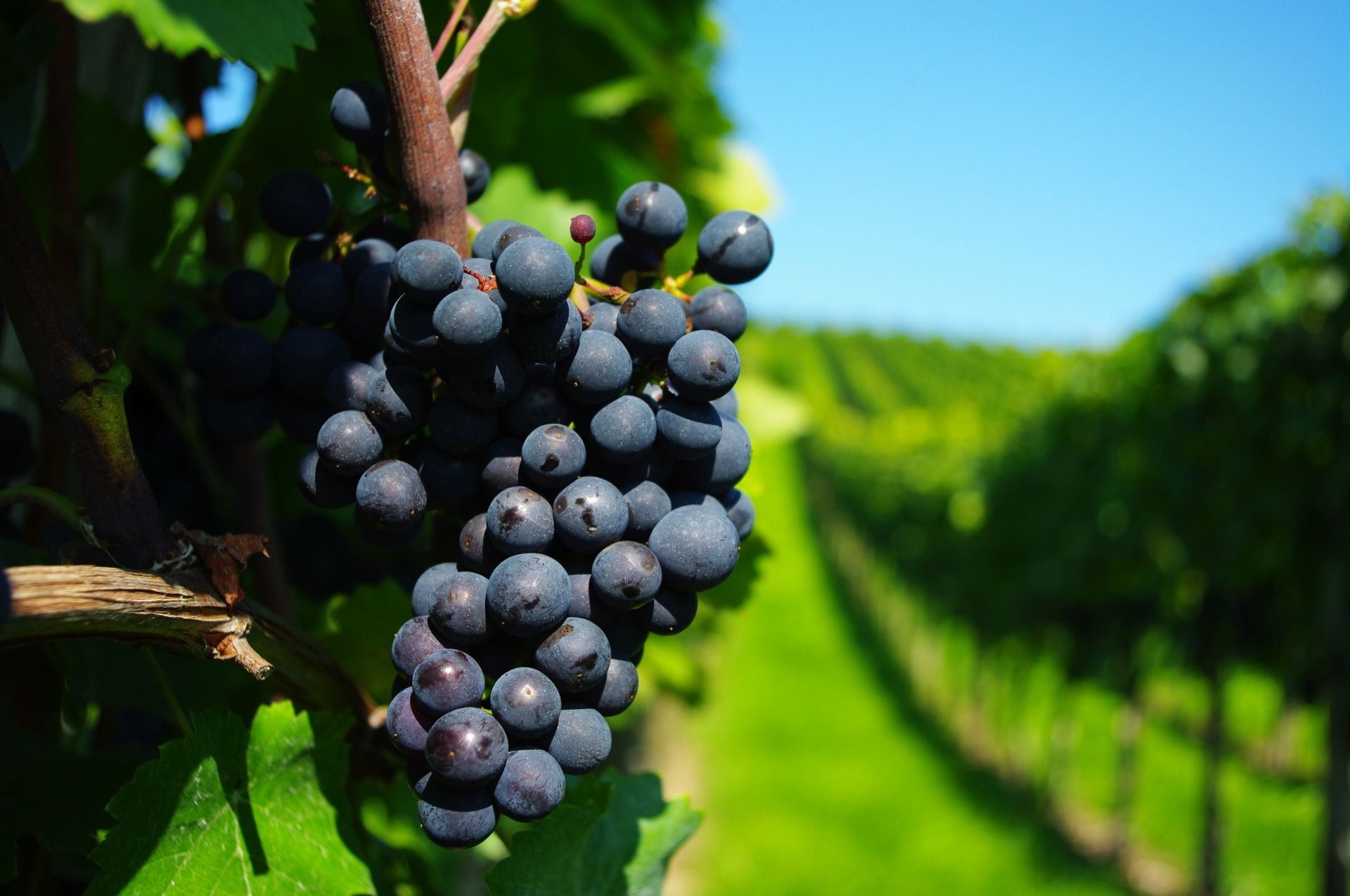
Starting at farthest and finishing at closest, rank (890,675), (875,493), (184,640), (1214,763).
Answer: (875,493), (890,675), (1214,763), (184,640)

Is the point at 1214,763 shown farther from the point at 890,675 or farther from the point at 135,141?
the point at 890,675

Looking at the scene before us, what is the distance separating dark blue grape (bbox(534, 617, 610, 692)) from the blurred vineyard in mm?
3091

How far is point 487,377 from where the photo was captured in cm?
92

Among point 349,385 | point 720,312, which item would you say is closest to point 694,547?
point 720,312

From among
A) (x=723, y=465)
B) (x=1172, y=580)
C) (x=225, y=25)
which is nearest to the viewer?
(x=225, y=25)

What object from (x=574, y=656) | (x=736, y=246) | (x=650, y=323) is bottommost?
(x=574, y=656)

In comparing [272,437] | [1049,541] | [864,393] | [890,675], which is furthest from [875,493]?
[864,393]

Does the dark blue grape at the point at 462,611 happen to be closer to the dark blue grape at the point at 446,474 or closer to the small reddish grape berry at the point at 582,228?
the dark blue grape at the point at 446,474

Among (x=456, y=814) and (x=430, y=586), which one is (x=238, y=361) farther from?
(x=456, y=814)

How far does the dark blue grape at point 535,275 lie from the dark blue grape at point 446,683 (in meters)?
0.32

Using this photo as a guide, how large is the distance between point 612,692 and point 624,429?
252 mm

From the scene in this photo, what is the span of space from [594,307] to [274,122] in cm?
81

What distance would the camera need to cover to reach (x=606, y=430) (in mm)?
945

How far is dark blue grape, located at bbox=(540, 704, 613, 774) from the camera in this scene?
0.94 m
